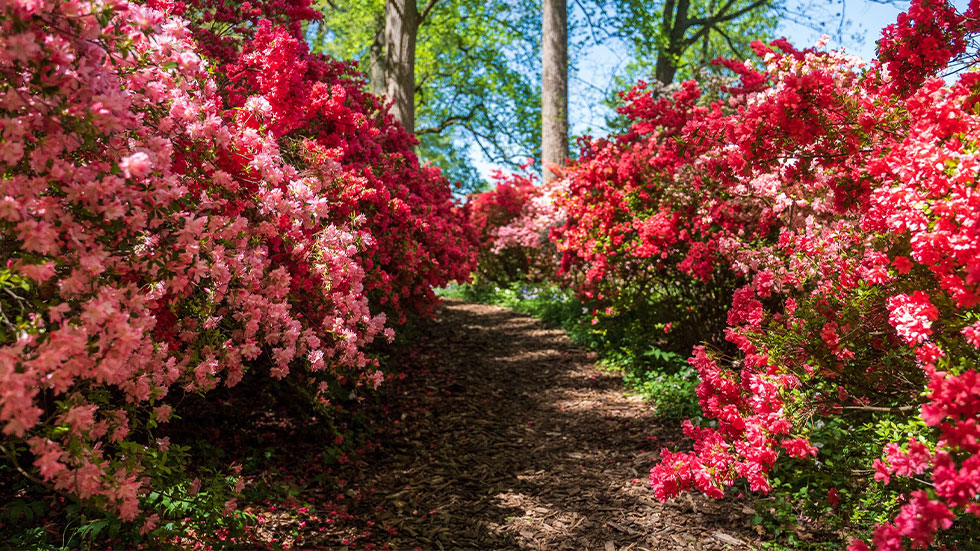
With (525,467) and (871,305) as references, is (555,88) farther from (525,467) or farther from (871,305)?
(871,305)

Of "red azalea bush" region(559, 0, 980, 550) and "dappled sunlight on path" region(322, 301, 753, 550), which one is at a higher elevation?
"red azalea bush" region(559, 0, 980, 550)

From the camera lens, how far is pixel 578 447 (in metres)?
4.90

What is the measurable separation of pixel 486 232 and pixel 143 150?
1134cm

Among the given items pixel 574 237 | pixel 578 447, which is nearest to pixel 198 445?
pixel 578 447

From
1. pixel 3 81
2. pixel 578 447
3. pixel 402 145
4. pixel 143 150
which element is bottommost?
pixel 578 447

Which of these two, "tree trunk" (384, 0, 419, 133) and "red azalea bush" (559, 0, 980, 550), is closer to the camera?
"red azalea bush" (559, 0, 980, 550)

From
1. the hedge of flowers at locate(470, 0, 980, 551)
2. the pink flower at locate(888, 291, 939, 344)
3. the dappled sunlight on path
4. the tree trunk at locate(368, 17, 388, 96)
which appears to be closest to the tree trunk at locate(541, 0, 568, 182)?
the tree trunk at locate(368, 17, 388, 96)

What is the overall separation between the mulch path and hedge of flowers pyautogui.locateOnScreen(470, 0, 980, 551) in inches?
26.0

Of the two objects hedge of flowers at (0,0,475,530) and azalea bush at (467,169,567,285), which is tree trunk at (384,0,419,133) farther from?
hedge of flowers at (0,0,475,530)

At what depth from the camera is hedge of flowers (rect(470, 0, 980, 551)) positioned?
5.87 ft

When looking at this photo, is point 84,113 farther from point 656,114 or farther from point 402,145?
point 656,114

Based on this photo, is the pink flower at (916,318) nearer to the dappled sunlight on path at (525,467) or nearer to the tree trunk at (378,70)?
the dappled sunlight on path at (525,467)

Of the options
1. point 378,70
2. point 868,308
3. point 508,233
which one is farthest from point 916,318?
point 508,233

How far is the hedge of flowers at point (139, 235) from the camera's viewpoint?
1671 mm
